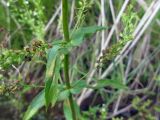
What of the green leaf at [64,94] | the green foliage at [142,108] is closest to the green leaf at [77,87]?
the green leaf at [64,94]

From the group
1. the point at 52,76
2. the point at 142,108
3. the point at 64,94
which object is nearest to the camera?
the point at 52,76

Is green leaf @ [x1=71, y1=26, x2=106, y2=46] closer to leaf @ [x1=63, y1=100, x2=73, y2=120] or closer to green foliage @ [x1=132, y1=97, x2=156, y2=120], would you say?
leaf @ [x1=63, y1=100, x2=73, y2=120]

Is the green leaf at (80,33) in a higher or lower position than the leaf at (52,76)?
higher

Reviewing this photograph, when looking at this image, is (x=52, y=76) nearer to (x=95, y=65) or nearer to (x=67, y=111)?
(x=67, y=111)

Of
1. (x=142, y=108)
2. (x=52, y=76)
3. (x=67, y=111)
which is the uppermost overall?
(x=52, y=76)

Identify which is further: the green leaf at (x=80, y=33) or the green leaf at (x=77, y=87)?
the green leaf at (x=77, y=87)

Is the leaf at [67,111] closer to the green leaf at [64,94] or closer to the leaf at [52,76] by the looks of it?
the green leaf at [64,94]

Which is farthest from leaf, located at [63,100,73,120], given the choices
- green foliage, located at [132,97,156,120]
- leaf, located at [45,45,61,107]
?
green foliage, located at [132,97,156,120]

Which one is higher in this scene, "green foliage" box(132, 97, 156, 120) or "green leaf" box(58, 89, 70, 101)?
"green leaf" box(58, 89, 70, 101)

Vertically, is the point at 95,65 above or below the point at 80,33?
below

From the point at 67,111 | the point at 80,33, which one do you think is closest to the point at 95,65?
the point at 67,111
